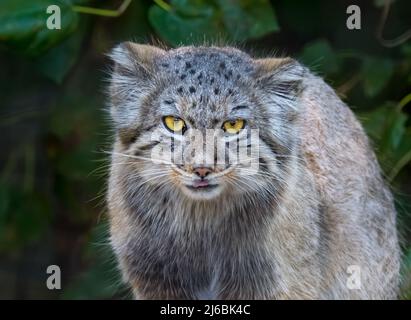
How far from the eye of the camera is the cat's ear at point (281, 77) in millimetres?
4910

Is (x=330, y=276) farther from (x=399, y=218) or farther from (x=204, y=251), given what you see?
(x=399, y=218)

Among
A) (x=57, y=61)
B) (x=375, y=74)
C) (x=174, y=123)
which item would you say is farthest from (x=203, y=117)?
(x=375, y=74)

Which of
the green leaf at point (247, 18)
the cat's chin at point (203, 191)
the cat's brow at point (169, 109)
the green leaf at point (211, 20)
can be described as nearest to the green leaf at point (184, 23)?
the green leaf at point (211, 20)

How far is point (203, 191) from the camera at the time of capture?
4.55m

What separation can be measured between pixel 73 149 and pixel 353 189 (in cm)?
247

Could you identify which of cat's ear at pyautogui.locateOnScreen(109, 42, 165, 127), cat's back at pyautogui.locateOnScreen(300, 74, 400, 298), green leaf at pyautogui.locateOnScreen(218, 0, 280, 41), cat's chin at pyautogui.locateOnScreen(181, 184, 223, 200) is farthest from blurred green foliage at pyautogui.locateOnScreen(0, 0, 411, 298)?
cat's chin at pyautogui.locateOnScreen(181, 184, 223, 200)

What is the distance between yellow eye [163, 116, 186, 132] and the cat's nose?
0.77ft

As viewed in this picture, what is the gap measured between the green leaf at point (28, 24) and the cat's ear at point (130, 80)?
1112mm

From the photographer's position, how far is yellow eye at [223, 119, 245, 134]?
15.1 feet

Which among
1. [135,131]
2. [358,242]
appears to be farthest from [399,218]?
[135,131]

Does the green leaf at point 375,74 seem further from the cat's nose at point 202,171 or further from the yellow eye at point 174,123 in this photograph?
the cat's nose at point 202,171

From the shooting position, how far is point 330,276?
5559mm

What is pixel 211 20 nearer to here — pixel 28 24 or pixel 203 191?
pixel 28 24

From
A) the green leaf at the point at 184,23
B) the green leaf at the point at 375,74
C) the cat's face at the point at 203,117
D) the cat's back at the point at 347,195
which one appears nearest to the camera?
the cat's face at the point at 203,117
